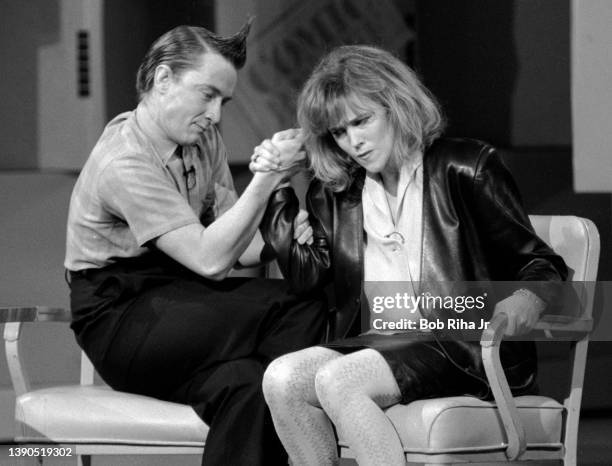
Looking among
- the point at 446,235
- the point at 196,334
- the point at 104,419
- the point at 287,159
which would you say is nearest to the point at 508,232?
the point at 446,235

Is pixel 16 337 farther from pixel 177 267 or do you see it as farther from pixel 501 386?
pixel 501 386

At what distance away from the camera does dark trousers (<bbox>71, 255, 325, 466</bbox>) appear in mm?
2830

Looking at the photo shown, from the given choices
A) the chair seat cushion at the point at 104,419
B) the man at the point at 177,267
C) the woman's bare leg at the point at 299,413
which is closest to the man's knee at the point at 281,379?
the woman's bare leg at the point at 299,413

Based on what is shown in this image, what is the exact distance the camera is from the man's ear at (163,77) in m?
3.06

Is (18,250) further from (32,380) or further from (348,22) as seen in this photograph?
(348,22)

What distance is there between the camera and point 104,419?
9.53ft

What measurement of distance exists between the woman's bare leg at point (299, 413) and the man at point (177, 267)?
0.36 ft

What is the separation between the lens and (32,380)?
4508 millimetres

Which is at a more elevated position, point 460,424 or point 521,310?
point 521,310

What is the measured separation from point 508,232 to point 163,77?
998 mm

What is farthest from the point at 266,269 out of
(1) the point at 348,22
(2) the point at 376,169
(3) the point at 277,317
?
(1) the point at 348,22

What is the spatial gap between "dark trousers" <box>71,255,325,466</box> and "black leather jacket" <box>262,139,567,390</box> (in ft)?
0.32

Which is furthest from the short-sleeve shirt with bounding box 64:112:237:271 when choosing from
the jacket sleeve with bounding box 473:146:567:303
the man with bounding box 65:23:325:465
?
the jacket sleeve with bounding box 473:146:567:303

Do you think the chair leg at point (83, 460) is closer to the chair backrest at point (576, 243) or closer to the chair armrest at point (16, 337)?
the chair armrest at point (16, 337)
